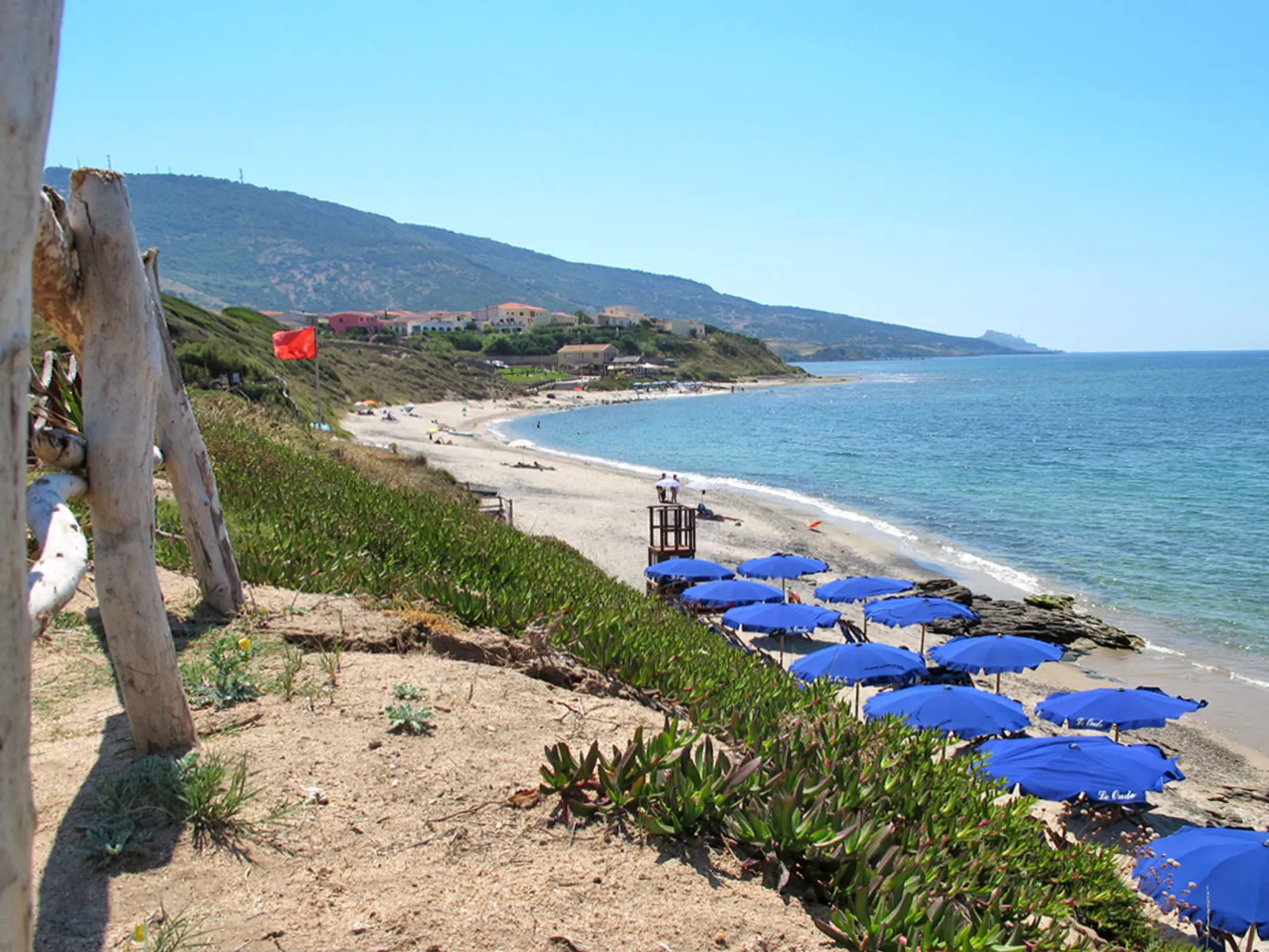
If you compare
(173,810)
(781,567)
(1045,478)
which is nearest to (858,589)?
(781,567)

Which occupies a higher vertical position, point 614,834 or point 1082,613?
point 614,834

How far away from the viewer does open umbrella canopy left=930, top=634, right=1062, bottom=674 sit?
1270 cm

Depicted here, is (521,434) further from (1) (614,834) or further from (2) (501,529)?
(1) (614,834)

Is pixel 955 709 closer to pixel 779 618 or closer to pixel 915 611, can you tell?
pixel 779 618

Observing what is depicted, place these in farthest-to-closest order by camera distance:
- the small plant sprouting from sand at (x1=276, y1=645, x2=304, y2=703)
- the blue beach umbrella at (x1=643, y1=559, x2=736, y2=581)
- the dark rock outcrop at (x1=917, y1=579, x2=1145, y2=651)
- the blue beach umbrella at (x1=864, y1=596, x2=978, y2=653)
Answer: the dark rock outcrop at (x1=917, y1=579, x2=1145, y2=651), the blue beach umbrella at (x1=643, y1=559, x2=736, y2=581), the blue beach umbrella at (x1=864, y1=596, x2=978, y2=653), the small plant sprouting from sand at (x1=276, y1=645, x2=304, y2=703)

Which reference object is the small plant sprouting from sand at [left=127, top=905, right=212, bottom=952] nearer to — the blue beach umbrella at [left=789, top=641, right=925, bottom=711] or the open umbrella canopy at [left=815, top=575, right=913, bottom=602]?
the blue beach umbrella at [left=789, top=641, right=925, bottom=711]

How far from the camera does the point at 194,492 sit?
6.02 metres

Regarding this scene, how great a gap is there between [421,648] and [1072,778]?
6.34 m

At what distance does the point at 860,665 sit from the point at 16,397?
11221 millimetres

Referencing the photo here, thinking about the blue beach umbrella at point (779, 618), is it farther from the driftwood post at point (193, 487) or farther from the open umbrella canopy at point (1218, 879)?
the driftwood post at point (193, 487)

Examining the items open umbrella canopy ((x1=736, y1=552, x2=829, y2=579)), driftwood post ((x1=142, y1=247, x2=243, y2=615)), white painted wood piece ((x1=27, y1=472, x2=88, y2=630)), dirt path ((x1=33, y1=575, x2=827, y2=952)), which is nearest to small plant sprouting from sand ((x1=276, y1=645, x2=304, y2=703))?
dirt path ((x1=33, y1=575, x2=827, y2=952))

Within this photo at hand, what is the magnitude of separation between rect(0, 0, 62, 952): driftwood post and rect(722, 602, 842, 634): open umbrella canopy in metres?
12.0

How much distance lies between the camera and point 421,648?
6.06 m

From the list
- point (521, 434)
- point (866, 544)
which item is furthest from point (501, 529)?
point (521, 434)
